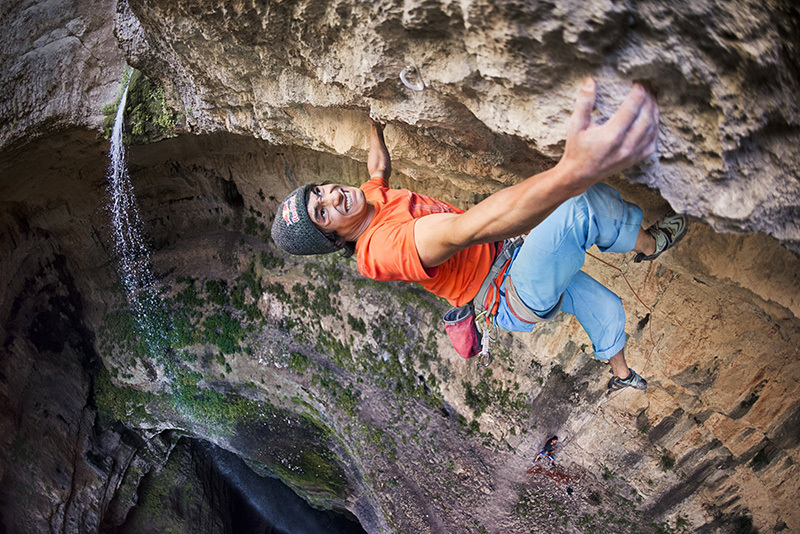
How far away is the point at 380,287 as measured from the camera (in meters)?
5.04

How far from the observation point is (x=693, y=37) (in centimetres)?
119

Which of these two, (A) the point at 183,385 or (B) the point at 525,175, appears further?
(A) the point at 183,385

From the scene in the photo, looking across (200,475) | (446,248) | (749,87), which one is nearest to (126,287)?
(200,475)

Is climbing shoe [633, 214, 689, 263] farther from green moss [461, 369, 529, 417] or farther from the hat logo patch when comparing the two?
green moss [461, 369, 529, 417]

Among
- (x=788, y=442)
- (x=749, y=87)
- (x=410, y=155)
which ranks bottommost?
(x=788, y=442)

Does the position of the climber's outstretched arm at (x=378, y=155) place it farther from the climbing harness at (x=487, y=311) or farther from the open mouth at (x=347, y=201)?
the climbing harness at (x=487, y=311)

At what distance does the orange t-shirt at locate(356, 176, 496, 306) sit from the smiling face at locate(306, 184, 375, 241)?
6 centimetres

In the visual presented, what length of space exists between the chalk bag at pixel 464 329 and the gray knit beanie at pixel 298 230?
77cm

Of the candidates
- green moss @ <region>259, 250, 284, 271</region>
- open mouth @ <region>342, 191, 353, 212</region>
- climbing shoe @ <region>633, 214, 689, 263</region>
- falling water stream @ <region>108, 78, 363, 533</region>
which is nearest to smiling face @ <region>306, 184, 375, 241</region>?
open mouth @ <region>342, 191, 353, 212</region>

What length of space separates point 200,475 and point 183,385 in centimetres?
211

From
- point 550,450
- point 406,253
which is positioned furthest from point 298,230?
point 550,450

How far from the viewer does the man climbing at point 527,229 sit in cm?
122

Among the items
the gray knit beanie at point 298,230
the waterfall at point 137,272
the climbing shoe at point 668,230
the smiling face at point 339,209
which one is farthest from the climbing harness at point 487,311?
the waterfall at point 137,272

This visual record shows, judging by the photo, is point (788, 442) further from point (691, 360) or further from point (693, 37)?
point (693, 37)
